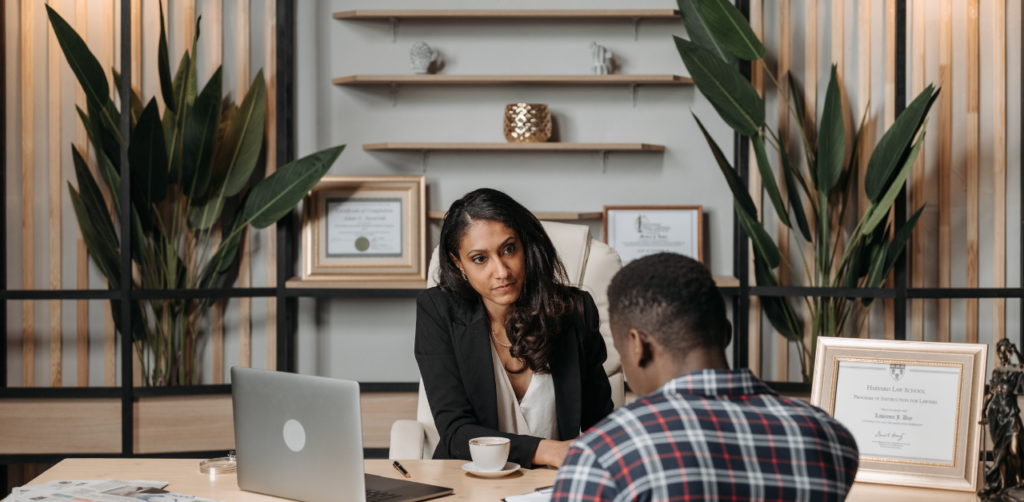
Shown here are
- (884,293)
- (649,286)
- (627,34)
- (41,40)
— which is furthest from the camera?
(627,34)

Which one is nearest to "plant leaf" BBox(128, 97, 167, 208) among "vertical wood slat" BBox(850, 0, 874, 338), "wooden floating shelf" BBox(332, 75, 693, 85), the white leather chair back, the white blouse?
"wooden floating shelf" BBox(332, 75, 693, 85)

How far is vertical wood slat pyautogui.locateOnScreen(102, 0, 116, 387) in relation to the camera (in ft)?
9.91

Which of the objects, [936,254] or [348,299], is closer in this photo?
[936,254]

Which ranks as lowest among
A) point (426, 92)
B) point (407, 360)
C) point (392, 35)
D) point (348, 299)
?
point (407, 360)

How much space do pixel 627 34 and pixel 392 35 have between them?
0.96 meters

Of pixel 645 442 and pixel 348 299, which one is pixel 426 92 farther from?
pixel 645 442

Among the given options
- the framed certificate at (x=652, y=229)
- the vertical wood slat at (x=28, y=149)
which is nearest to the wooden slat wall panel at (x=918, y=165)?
the framed certificate at (x=652, y=229)

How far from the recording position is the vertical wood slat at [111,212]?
119 inches

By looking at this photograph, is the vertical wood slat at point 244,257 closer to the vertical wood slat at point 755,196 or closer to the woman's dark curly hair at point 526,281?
the woman's dark curly hair at point 526,281

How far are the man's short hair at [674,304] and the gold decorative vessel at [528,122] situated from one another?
222cm

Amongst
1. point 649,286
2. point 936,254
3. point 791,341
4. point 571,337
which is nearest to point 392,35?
point 571,337

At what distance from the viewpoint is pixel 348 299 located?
327 centimetres

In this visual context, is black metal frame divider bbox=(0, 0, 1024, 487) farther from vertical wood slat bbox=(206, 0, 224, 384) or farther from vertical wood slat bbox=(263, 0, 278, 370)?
vertical wood slat bbox=(206, 0, 224, 384)

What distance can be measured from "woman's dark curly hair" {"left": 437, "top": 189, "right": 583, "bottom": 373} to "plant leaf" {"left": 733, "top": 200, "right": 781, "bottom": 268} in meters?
1.03
